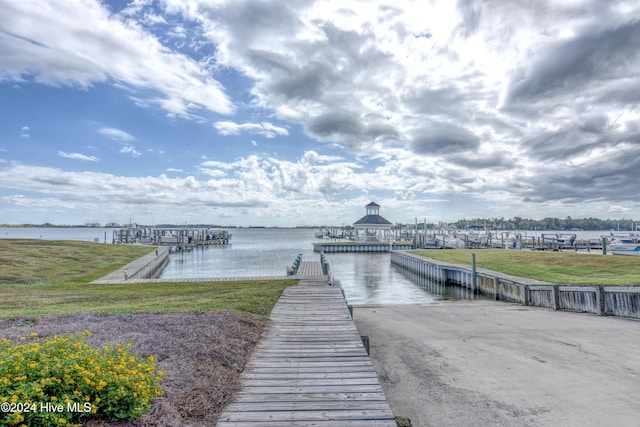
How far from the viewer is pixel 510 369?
829 cm

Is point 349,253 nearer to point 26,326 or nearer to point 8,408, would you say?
point 26,326

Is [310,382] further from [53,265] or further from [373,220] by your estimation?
[373,220]

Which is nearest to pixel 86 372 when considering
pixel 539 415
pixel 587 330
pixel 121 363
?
pixel 121 363

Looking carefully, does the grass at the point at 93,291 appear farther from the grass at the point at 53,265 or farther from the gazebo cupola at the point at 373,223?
the gazebo cupola at the point at 373,223

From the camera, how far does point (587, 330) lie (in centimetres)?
1167

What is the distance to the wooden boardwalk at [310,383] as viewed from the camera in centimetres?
441

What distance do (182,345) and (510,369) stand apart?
7084mm

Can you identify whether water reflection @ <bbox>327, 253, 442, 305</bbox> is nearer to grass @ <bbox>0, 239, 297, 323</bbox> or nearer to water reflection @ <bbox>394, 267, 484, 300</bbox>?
water reflection @ <bbox>394, 267, 484, 300</bbox>

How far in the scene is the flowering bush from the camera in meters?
3.34

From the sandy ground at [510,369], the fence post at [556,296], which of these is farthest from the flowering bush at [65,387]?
the fence post at [556,296]

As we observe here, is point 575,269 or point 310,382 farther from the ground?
point 575,269

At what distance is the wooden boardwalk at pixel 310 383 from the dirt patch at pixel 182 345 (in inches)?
11.2

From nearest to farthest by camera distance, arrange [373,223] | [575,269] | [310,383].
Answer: [310,383]
[575,269]
[373,223]

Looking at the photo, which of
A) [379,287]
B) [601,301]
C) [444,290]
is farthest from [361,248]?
[601,301]
